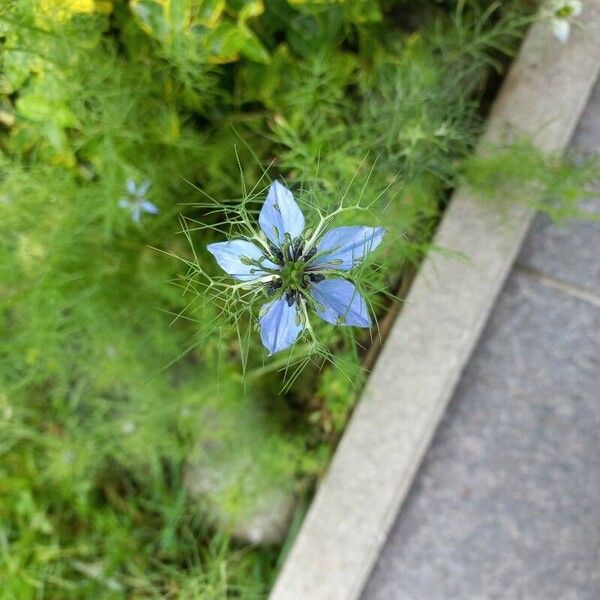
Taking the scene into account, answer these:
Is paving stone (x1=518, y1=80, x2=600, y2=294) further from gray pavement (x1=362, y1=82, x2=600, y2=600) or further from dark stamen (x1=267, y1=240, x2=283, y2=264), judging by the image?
dark stamen (x1=267, y1=240, x2=283, y2=264)

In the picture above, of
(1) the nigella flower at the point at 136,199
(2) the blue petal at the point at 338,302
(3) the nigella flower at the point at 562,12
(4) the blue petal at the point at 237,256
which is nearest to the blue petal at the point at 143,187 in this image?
(1) the nigella flower at the point at 136,199

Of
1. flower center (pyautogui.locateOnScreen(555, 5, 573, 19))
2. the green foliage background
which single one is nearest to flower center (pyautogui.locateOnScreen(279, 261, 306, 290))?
the green foliage background

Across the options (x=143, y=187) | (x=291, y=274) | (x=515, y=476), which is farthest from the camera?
(x=515, y=476)

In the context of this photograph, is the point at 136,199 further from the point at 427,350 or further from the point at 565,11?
the point at 565,11

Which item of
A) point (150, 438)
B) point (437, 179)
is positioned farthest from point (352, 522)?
point (437, 179)

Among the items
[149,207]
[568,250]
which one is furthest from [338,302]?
[568,250]

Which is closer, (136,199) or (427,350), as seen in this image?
(136,199)

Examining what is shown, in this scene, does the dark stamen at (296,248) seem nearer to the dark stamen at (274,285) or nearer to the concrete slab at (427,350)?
the dark stamen at (274,285)

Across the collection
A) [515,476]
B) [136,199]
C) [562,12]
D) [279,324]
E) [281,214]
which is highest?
[562,12]
